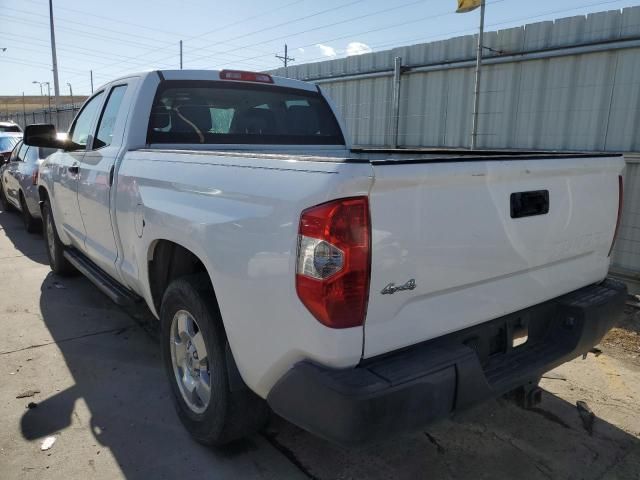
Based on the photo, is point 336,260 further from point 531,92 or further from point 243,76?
point 531,92

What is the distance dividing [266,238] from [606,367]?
3.21m

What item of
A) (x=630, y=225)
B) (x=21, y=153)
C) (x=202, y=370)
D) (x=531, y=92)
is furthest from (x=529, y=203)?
(x=21, y=153)

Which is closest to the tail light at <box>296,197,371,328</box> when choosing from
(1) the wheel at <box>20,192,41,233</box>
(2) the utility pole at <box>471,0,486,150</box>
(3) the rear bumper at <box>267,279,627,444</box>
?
(3) the rear bumper at <box>267,279,627,444</box>

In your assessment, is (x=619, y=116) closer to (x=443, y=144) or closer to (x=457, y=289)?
(x=443, y=144)

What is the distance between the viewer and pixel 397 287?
1863mm

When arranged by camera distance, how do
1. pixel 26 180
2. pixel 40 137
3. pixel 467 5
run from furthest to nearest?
pixel 26 180 → pixel 467 5 → pixel 40 137

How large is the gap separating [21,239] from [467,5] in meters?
7.47

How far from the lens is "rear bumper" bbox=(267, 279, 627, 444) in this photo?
1.75 m

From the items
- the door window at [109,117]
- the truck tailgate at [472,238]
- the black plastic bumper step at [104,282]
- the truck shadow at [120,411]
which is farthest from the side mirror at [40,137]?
the truck tailgate at [472,238]

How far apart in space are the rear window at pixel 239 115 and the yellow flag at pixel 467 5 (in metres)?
2.60

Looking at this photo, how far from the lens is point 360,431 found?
1.76 meters

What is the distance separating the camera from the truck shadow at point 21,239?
7117mm

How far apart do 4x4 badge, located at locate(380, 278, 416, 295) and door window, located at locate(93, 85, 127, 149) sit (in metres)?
2.73

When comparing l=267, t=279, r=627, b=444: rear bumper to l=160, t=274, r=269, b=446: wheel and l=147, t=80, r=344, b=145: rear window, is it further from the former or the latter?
l=147, t=80, r=344, b=145: rear window
